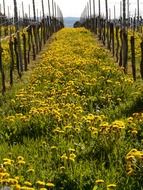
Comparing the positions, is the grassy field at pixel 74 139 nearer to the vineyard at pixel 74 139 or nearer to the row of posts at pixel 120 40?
A: the vineyard at pixel 74 139

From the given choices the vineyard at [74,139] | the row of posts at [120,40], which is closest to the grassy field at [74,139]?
the vineyard at [74,139]

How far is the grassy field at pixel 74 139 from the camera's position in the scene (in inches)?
231

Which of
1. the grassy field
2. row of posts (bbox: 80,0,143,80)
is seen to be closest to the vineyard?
the grassy field

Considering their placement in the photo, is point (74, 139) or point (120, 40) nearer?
point (74, 139)

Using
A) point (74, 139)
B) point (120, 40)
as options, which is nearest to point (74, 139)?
point (74, 139)

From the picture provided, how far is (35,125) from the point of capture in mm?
8430

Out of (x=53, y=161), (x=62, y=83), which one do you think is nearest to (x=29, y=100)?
(x=62, y=83)

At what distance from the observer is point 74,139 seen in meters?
7.55

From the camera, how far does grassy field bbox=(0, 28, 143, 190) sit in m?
5.88

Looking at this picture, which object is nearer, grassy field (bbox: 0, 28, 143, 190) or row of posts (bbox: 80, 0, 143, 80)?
grassy field (bbox: 0, 28, 143, 190)

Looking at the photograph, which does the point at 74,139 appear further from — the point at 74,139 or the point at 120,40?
the point at 120,40

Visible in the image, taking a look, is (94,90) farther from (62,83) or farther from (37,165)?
(37,165)

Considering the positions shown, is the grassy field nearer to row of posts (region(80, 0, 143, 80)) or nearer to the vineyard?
the vineyard

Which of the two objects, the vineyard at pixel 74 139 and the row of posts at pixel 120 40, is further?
the row of posts at pixel 120 40
